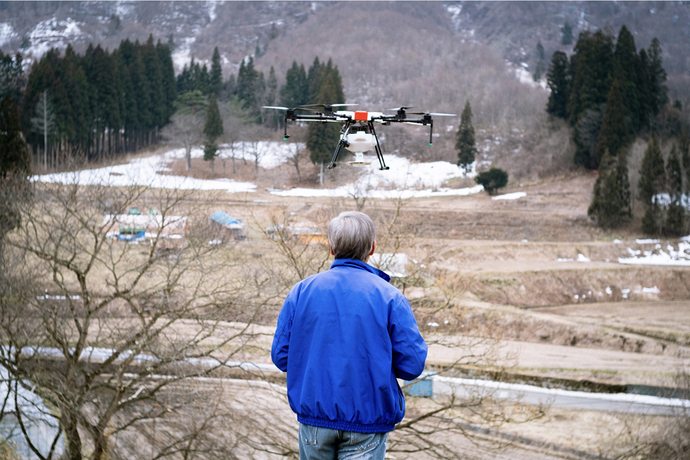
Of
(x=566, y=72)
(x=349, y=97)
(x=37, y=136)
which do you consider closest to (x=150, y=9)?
(x=349, y=97)

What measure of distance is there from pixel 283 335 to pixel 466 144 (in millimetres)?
27966

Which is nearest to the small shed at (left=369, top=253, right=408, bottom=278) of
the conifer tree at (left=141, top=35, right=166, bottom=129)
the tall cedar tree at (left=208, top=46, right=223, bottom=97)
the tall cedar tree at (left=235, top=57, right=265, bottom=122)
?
the conifer tree at (left=141, top=35, right=166, bottom=129)

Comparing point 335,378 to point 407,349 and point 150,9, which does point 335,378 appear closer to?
point 407,349

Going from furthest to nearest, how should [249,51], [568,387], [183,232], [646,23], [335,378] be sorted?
1. [249,51]
2. [646,23]
3. [568,387]
4. [183,232]
5. [335,378]

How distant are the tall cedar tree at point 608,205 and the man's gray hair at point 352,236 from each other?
77.7 ft

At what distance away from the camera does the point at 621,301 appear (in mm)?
20344

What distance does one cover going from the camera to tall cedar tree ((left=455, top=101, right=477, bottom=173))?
28.3m

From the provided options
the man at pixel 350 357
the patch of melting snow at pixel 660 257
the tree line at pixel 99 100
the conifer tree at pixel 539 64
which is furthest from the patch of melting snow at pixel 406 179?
the man at pixel 350 357

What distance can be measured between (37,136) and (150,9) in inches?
720

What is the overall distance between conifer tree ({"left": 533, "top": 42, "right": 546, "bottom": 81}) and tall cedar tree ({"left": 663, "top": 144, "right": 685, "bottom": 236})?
13623 mm

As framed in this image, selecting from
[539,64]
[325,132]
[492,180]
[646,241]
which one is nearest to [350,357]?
[325,132]

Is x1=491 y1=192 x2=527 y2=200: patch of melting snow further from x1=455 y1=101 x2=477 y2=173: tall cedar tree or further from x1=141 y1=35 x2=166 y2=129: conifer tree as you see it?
x1=141 y1=35 x2=166 y2=129: conifer tree

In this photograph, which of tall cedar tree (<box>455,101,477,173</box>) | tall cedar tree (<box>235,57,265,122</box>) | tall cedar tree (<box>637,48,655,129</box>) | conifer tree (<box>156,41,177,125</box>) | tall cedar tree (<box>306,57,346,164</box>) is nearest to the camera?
tall cedar tree (<box>306,57,346,164</box>)

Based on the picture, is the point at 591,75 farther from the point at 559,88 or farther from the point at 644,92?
the point at 644,92
